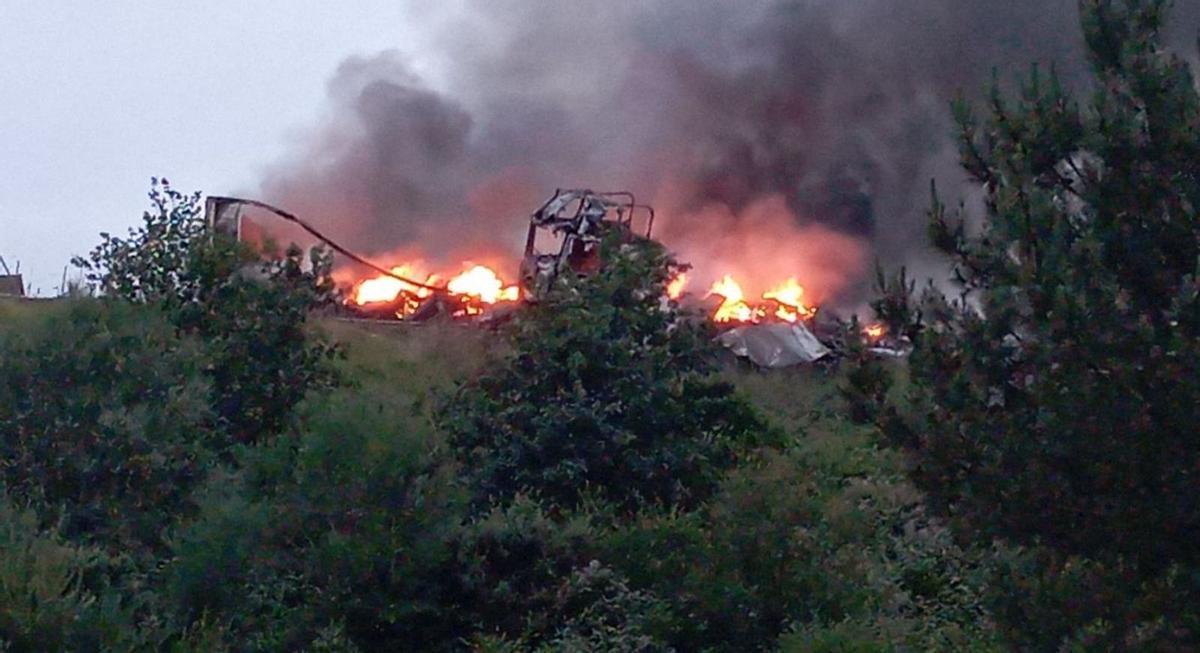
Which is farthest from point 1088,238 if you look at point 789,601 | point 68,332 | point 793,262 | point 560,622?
point 793,262

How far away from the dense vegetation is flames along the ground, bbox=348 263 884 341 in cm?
985

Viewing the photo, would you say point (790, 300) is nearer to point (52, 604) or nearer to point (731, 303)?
point (731, 303)

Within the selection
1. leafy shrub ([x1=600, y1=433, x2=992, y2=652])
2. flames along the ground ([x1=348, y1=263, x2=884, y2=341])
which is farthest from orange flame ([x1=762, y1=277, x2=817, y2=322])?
leafy shrub ([x1=600, y1=433, x2=992, y2=652])

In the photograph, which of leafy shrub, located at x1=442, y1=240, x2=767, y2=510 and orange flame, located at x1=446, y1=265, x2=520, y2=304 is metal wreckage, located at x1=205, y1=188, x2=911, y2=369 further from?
leafy shrub, located at x1=442, y1=240, x2=767, y2=510

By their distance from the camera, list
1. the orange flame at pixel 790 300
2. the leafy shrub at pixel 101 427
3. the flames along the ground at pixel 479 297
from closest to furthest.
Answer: the leafy shrub at pixel 101 427, the flames along the ground at pixel 479 297, the orange flame at pixel 790 300

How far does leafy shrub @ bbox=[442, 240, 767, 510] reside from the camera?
13.7m

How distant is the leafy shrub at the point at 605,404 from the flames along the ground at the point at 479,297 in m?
10.9

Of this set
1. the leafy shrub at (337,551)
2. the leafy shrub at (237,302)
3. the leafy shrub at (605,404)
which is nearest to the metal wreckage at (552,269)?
the leafy shrub at (237,302)

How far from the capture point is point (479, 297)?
1074 inches

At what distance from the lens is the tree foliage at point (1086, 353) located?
7.58 m

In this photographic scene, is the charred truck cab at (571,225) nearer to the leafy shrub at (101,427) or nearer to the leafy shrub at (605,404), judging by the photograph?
the leafy shrub at (605,404)

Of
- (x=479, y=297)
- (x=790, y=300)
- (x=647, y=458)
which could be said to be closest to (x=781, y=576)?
(x=647, y=458)

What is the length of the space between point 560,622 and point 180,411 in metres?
3.95

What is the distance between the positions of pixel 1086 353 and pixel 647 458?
21.2 ft
